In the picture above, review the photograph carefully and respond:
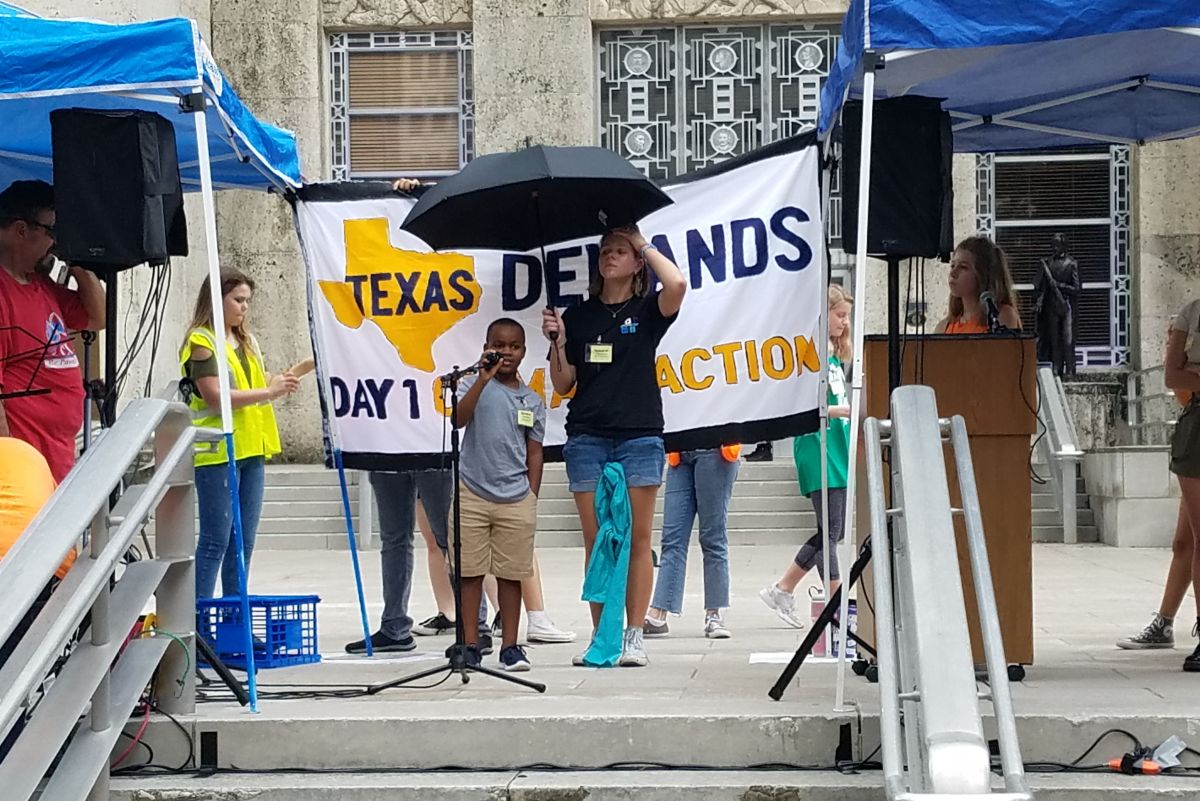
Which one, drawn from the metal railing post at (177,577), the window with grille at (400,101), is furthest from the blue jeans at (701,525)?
the window with grille at (400,101)

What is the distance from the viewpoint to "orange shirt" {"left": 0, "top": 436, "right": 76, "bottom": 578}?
542cm

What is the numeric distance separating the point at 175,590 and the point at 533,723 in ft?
4.90

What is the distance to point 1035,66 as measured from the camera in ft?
22.7

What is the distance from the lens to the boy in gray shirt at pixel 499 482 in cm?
732

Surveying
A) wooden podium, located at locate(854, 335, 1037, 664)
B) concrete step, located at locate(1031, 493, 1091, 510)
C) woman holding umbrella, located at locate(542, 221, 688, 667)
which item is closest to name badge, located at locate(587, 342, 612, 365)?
woman holding umbrella, located at locate(542, 221, 688, 667)

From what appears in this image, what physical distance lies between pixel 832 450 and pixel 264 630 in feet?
10.5

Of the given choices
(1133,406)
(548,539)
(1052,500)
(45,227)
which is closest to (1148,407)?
(1133,406)

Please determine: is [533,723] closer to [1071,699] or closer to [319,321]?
[1071,699]

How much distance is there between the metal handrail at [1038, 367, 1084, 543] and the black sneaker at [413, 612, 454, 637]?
8076mm

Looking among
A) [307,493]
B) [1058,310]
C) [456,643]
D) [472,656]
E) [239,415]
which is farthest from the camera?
[1058,310]

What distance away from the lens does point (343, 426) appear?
323 inches

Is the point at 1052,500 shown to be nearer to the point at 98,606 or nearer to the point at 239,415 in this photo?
the point at 239,415

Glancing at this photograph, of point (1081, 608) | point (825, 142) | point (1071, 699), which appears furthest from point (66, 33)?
point (1081, 608)

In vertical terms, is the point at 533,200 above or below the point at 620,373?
above
